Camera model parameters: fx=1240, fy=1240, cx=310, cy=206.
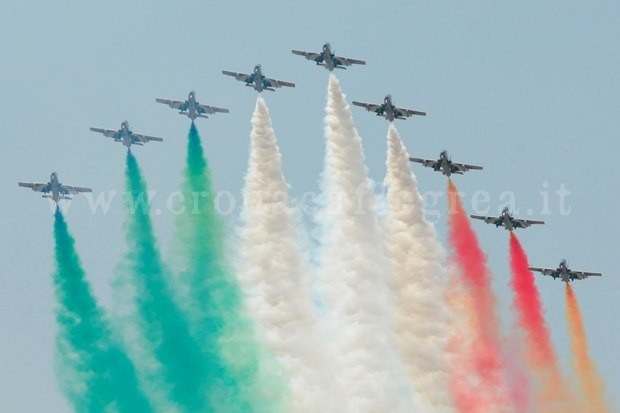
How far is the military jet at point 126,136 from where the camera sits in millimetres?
90812

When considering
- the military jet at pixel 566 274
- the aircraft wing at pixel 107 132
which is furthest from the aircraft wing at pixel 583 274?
the aircraft wing at pixel 107 132

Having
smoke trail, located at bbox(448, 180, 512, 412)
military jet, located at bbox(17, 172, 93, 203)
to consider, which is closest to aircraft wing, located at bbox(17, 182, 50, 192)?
military jet, located at bbox(17, 172, 93, 203)

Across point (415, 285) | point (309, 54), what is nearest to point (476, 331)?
point (415, 285)

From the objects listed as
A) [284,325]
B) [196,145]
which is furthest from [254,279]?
[196,145]

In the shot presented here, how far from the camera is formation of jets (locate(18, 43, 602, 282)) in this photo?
85.2 meters

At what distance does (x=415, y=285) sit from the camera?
82250mm

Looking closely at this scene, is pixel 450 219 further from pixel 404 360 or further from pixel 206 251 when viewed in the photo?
pixel 206 251

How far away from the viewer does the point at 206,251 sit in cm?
8394

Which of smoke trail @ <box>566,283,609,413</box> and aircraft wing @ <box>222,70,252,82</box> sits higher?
aircraft wing @ <box>222,70,252,82</box>

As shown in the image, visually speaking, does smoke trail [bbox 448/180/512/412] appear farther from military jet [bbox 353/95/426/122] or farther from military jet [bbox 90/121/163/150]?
military jet [bbox 90/121/163/150]

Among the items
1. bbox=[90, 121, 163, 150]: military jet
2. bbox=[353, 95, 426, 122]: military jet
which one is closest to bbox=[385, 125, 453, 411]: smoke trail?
bbox=[353, 95, 426, 122]: military jet

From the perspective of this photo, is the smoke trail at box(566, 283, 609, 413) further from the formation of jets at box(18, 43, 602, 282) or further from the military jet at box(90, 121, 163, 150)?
the military jet at box(90, 121, 163, 150)

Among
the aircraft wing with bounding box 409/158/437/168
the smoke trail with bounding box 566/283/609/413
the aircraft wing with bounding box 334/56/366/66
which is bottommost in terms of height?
the smoke trail with bounding box 566/283/609/413

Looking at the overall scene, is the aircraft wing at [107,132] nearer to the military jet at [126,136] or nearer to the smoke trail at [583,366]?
the military jet at [126,136]
